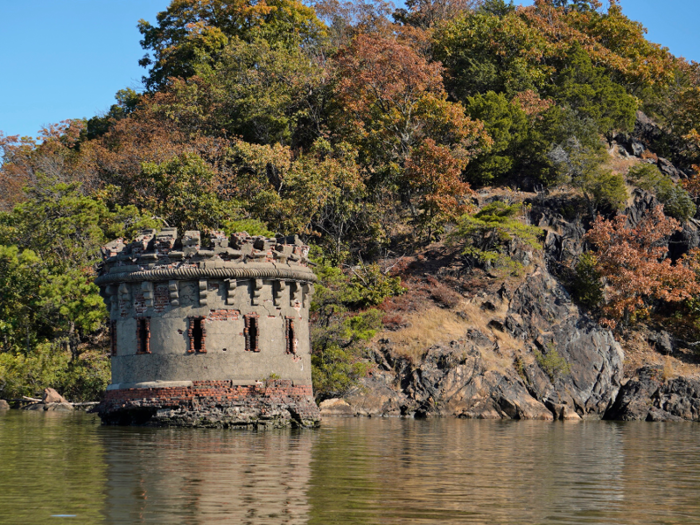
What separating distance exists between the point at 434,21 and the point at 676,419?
44.0 meters

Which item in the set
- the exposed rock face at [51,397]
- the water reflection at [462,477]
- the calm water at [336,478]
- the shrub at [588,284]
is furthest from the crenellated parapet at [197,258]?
the shrub at [588,284]

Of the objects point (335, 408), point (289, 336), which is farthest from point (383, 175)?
point (289, 336)

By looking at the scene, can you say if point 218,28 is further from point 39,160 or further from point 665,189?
point 665,189

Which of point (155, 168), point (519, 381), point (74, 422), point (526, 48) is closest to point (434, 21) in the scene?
point (526, 48)

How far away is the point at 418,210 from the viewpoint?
56.1 metres

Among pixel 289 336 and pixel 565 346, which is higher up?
pixel 289 336

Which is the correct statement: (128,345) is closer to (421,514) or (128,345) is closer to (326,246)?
(421,514)

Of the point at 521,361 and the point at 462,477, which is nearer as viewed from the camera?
the point at 462,477

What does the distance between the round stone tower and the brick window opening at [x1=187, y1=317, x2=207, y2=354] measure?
31 mm

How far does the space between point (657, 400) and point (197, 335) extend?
26.0 meters

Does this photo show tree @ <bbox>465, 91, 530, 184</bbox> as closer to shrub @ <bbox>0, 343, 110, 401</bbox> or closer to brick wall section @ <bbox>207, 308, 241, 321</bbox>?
shrub @ <bbox>0, 343, 110, 401</bbox>

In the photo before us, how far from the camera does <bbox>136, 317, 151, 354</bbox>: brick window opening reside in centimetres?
2781

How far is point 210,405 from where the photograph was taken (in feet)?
88.8

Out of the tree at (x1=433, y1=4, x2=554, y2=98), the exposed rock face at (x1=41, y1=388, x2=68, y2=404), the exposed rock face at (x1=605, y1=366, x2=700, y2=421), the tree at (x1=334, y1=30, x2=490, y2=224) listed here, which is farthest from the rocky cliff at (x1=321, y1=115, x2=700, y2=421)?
the tree at (x1=433, y1=4, x2=554, y2=98)
